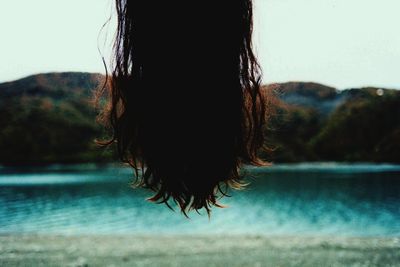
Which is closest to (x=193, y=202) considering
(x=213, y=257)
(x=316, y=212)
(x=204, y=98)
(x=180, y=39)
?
(x=204, y=98)

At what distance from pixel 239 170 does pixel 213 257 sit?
23.1 m

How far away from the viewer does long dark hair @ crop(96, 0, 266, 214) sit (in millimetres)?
978

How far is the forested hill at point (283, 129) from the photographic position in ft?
424

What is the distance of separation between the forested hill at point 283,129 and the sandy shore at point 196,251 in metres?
96.8

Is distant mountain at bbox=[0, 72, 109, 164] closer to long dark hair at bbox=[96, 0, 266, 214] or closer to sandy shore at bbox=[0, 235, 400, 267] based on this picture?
sandy shore at bbox=[0, 235, 400, 267]

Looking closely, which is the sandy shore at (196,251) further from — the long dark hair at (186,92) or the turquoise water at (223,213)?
the long dark hair at (186,92)

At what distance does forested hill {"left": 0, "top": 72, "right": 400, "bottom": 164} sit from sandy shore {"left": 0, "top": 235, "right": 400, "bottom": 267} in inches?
3813

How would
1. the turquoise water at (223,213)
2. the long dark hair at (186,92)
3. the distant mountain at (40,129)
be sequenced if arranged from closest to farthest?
the long dark hair at (186,92) → the turquoise water at (223,213) → the distant mountain at (40,129)

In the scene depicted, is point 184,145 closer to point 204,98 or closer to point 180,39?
point 204,98

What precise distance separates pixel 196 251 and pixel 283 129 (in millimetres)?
113543

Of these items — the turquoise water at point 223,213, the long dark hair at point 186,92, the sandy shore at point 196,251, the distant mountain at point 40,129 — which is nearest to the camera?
the long dark hair at point 186,92

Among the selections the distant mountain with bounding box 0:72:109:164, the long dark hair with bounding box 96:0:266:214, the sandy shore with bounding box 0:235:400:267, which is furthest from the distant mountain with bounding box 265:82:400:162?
the long dark hair with bounding box 96:0:266:214

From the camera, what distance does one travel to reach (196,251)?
25125 mm

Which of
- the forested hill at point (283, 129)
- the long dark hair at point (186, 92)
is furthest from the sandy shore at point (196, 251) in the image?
the forested hill at point (283, 129)
